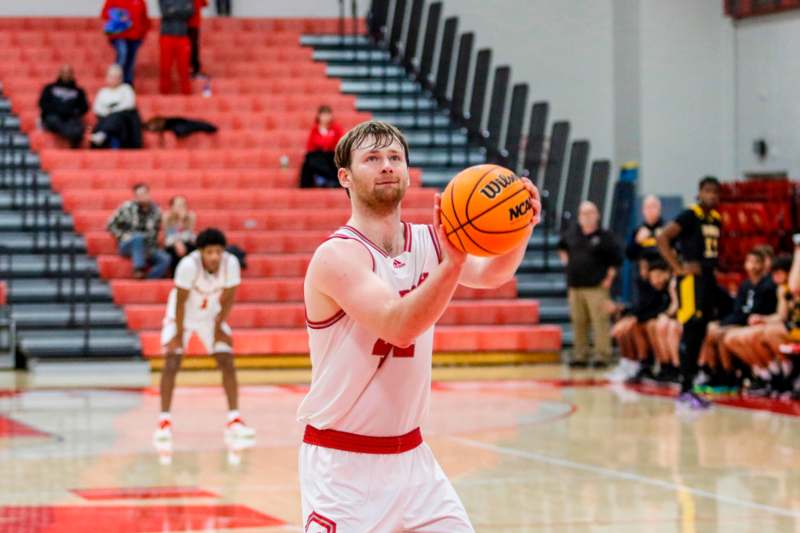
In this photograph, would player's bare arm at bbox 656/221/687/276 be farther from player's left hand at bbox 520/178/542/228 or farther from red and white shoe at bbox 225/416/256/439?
player's left hand at bbox 520/178/542/228

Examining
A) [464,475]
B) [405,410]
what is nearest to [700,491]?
[464,475]

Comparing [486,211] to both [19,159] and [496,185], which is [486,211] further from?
[19,159]

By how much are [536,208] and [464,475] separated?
530 centimetres

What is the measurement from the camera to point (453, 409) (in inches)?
505

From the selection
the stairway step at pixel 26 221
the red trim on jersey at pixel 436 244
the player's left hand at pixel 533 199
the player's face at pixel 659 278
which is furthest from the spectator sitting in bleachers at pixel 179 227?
the player's left hand at pixel 533 199

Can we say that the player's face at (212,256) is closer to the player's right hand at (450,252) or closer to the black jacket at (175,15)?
the player's right hand at (450,252)

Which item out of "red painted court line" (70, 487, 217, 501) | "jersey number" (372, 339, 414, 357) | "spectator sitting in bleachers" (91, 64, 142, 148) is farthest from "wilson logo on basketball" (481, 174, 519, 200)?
"spectator sitting in bleachers" (91, 64, 142, 148)

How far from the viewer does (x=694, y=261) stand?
12.5 meters

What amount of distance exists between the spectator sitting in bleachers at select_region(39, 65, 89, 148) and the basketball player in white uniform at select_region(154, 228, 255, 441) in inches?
363

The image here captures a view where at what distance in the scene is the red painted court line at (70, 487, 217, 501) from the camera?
8328mm

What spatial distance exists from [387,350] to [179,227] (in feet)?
42.3

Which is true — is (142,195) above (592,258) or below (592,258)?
above

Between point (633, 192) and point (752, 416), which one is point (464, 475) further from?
point (633, 192)

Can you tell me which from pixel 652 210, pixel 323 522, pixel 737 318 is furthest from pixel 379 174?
pixel 652 210
